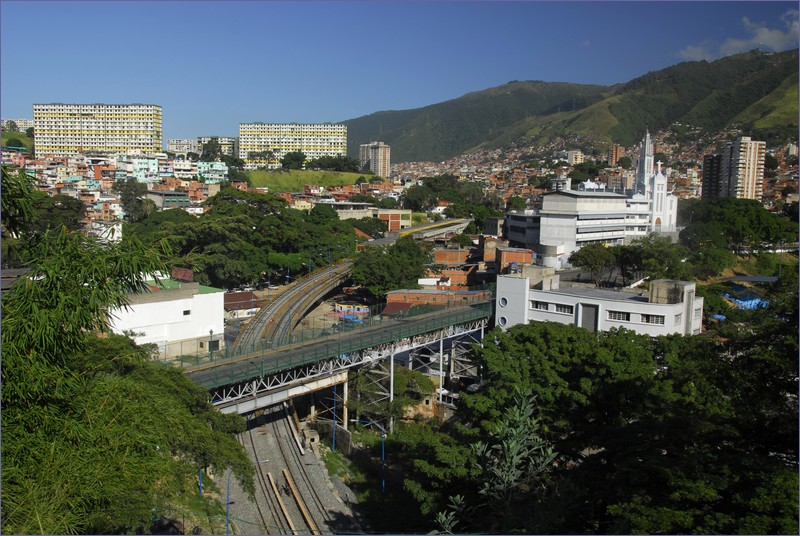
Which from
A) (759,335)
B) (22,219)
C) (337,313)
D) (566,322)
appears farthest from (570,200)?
(22,219)

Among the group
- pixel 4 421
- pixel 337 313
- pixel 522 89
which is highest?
pixel 522 89

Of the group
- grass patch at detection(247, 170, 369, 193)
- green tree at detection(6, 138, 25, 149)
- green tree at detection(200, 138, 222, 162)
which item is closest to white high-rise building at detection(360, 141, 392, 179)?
grass patch at detection(247, 170, 369, 193)

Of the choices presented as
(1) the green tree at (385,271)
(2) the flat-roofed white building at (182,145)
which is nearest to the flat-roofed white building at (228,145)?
(2) the flat-roofed white building at (182,145)

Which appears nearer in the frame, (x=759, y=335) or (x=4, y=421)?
(x=4, y=421)

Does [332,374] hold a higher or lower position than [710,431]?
lower

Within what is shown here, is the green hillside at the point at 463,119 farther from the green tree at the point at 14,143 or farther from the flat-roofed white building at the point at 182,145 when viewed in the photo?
the green tree at the point at 14,143

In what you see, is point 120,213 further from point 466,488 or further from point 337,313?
point 466,488

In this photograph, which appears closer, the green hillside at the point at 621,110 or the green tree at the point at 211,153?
the green tree at the point at 211,153
